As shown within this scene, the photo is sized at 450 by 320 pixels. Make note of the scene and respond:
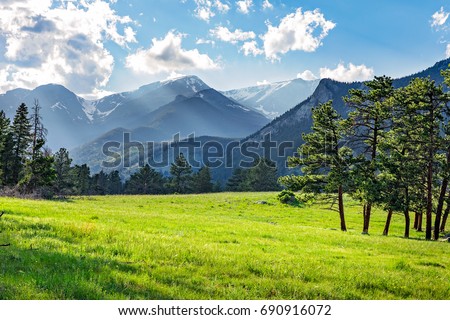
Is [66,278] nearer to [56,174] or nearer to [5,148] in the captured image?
[56,174]

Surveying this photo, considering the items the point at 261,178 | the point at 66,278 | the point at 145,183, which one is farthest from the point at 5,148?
the point at 261,178

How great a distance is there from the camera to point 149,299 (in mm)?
7676

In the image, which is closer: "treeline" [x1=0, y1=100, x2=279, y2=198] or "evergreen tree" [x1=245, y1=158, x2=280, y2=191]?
"treeline" [x1=0, y1=100, x2=279, y2=198]

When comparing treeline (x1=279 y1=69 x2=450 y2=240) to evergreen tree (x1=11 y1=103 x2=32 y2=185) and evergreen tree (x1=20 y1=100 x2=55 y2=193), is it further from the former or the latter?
evergreen tree (x1=11 y1=103 x2=32 y2=185)

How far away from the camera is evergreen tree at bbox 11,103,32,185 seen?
6066 cm

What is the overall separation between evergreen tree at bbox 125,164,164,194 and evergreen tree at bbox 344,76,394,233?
92183 mm

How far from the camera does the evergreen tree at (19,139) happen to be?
60.7 m

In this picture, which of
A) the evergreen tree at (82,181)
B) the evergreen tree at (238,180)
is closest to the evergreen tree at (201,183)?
the evergreen tree at (238,180)

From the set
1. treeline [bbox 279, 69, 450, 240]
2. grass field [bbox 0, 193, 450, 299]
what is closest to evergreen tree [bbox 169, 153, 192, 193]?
treeline [bbox 279, 69, 450, 240]

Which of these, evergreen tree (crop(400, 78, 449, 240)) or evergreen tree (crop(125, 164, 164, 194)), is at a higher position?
evergreen tree (crop(400, 78, 449, 240))

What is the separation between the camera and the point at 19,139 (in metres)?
61.5

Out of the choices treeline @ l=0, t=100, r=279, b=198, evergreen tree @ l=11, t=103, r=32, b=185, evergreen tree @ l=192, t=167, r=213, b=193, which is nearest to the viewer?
treeline @ l=0, t=100, r=279, b=198

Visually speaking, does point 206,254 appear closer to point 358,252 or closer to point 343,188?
point 358,252

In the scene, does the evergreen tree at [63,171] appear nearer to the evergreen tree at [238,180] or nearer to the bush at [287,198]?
the bush at [287,198]
